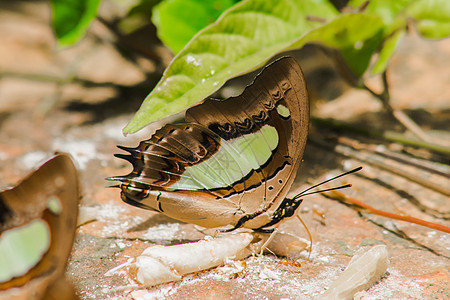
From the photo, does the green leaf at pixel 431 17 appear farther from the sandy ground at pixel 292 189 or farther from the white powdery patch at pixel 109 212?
the white powdery patch at pixel 109 212

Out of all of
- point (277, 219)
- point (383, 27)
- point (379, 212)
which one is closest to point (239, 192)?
point (277, 219)

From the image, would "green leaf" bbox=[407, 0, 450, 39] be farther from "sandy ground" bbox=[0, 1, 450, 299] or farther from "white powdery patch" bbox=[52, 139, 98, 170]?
"white powdery patch" bbox=[52, 139, 98, 170]

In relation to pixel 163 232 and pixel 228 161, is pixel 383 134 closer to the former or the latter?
pixel 228 161

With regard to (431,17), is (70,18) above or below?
below

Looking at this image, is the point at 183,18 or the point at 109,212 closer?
the point at 109,212

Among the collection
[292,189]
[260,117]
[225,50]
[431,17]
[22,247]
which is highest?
[431,17]

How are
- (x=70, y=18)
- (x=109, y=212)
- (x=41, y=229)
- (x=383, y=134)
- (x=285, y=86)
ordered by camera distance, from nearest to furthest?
(x=41, y=229) → (x=285, y=86) → (x=109, y=212) → (x=383, y=134) → (x=70, y=18)

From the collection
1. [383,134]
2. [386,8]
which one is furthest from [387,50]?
[383,134]

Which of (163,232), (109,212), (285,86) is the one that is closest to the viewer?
(285,86)
